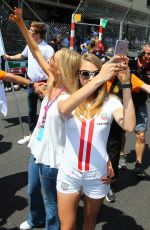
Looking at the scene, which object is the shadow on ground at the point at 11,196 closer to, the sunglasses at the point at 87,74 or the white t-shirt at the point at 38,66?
the white t-shirt at the point at 38,66

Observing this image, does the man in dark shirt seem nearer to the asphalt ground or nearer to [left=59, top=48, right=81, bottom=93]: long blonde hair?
the asphalt ground

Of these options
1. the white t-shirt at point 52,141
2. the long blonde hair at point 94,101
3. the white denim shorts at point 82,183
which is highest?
the long blonde hair at point 94,101

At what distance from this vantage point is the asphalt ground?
379 centimetres

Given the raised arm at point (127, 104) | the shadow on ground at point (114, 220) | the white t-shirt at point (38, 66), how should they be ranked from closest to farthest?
the raised arm at point (127, 104), the shadow on ground at point (114, 220), the white t-shirt at point (38, 66)

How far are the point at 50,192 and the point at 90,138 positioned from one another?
2.13 ft

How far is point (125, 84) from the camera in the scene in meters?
2.33

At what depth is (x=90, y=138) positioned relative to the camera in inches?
97.8

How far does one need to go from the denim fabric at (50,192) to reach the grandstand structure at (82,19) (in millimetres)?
9328

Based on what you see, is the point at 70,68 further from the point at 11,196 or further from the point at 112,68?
the point at 11,196

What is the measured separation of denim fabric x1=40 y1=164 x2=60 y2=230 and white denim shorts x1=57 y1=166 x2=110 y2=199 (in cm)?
21

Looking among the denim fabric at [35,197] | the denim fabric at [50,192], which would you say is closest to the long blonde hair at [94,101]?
the denim fabric at [50,192]

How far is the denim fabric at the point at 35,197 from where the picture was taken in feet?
10.5

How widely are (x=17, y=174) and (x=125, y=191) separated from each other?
4.87 ft

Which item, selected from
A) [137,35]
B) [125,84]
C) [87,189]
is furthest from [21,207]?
[137,35]
